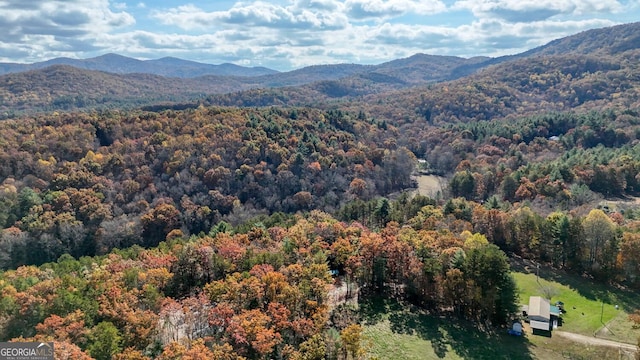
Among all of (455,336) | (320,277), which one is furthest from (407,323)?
(320,277)

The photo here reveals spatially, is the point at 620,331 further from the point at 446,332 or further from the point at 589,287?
the point at 446,332

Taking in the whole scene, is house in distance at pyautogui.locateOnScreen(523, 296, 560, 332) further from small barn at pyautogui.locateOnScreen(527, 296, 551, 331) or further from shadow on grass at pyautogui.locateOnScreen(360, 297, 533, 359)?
shadow on grass at pyautogui.locateOnScreen(360, 297, 533, 359)

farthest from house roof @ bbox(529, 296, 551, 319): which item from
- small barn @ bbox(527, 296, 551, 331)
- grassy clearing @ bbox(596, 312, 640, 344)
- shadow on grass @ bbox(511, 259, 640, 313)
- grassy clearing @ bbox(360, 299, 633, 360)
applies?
shadow on grass @ bbox(511, 259, 640, 313)

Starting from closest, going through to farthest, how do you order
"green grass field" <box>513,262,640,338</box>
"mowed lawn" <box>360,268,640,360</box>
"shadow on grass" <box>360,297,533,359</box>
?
"mowed lawn" <box>360,268,640,360</box> < "shadow on grass" <box>360,297,533,359</box> < "green grass field" <box>513,262,640,338</box>

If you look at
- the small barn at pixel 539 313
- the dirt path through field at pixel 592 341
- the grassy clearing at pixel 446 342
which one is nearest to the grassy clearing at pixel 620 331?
the dirt path through field at pixel 592 341

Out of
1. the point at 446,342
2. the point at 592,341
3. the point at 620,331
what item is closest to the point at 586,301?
the point at 620,331

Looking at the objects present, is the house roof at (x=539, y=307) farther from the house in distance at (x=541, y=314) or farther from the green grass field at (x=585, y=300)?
the green grass field at (x=585, y=300)
